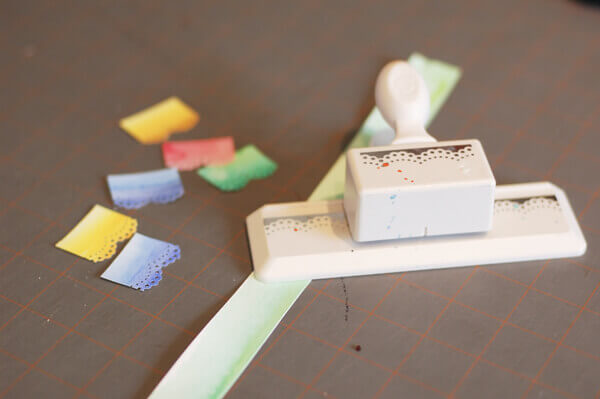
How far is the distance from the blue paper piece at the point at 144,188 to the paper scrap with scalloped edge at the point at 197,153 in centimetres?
3

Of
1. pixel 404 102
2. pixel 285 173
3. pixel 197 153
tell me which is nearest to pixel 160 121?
pixel 197 153

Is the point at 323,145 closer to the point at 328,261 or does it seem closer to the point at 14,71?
the point at 328,261

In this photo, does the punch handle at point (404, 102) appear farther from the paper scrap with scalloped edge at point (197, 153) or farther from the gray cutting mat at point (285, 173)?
the paper scrap with scalloped edge at point (197, 153)

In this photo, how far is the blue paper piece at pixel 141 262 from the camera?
92 centimetres

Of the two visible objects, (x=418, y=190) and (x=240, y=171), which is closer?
(x=418, y=190)

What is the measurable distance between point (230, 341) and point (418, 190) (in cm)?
28

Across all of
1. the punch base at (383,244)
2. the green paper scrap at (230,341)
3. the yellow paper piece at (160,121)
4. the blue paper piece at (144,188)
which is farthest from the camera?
the yellow paper piece at (160,121)

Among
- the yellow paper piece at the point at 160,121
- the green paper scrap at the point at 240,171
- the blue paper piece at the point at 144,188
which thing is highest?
the yellow paper piece at the point at 160,121

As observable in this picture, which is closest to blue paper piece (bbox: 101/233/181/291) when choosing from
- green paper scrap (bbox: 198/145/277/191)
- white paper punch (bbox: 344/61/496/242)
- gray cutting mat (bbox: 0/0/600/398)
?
gray cutting mat (bbox: 0/0/600/398)

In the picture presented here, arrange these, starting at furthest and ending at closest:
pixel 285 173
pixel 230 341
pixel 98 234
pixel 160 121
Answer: pixel 160 121, pixel 285 173, pixel 98 234, pixel 230 341

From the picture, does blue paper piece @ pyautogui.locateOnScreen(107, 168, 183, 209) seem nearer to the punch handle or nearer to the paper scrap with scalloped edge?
the paper scrap with scalloped edge

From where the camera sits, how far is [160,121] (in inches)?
46.9

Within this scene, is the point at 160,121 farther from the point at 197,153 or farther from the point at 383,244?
the point at 383,244

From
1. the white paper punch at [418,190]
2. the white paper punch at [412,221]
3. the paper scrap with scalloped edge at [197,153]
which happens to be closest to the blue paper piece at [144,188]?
the paper scrap with scalloped edge at [197,153]
